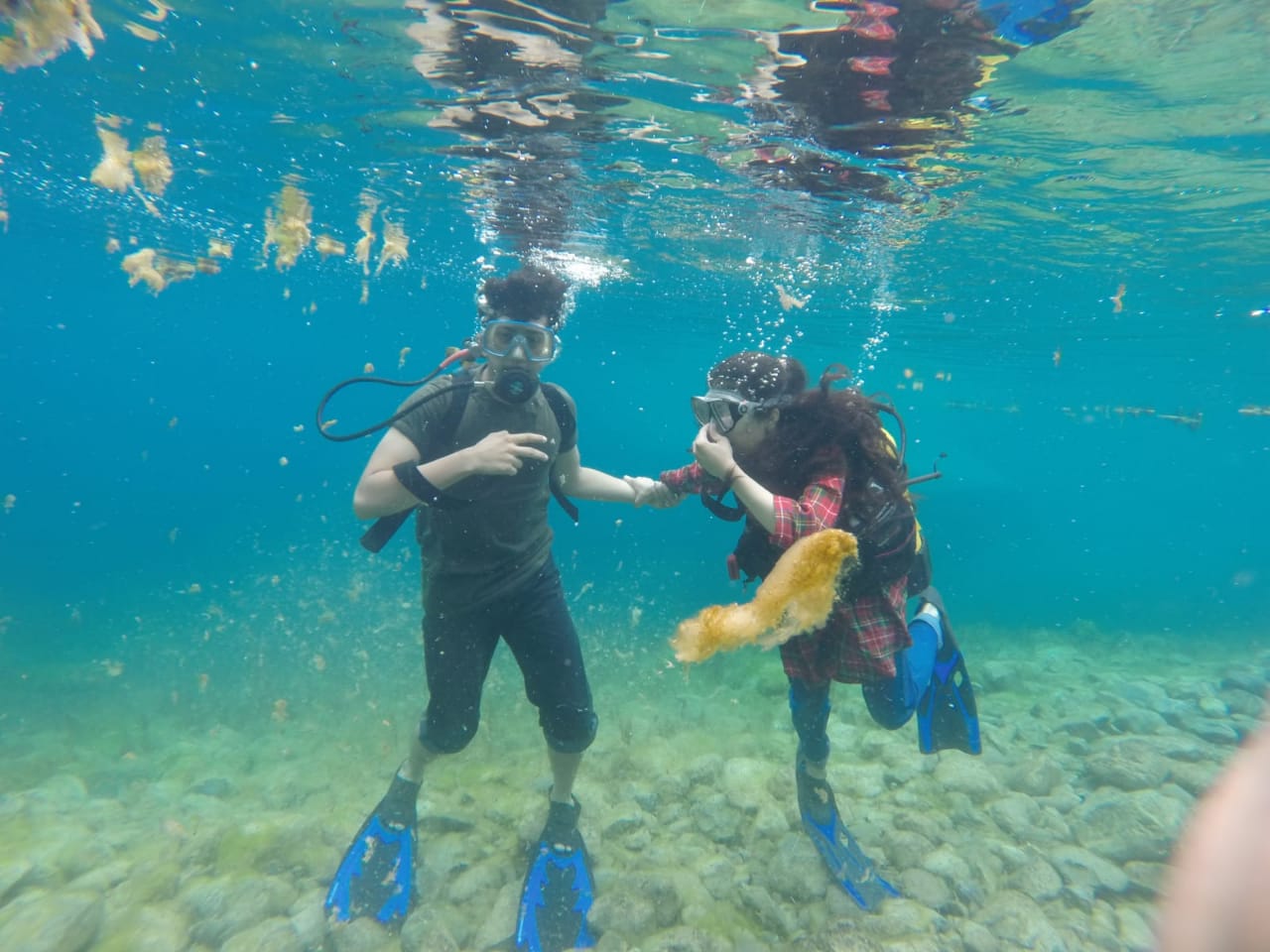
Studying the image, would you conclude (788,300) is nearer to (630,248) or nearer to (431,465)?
(630,248)

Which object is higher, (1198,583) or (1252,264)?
(1252,264)

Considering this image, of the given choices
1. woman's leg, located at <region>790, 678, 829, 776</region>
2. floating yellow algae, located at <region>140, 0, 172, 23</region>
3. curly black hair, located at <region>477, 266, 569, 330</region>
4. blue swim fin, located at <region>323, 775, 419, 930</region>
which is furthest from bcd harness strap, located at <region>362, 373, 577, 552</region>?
floating yellow algae, located at <region>140, 0, 172, 23</region>

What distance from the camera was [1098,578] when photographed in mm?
41469

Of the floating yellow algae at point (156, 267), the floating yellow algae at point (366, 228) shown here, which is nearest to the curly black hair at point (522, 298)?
the floating yellow algae at point (366, 228)

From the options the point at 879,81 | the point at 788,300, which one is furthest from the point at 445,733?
the point at 788,300

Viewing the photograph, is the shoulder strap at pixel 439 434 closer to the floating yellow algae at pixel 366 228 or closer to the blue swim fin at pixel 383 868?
the blue swim fin at pixel 383 868

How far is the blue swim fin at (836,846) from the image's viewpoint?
5.31 meters

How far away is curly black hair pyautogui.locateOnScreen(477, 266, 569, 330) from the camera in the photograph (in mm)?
4801

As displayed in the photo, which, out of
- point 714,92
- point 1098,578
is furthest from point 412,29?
point 1098,578

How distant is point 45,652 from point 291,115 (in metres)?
14.7

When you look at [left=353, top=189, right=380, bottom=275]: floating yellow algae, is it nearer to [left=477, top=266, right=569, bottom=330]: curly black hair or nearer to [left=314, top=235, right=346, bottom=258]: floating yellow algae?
[left=314, top=235, right=346, bottom=258]: floating yellow algae

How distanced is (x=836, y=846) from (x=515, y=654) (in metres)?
3.35

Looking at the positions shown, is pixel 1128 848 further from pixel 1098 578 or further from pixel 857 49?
pixel 1098 578

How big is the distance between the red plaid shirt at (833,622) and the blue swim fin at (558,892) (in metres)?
2.35
